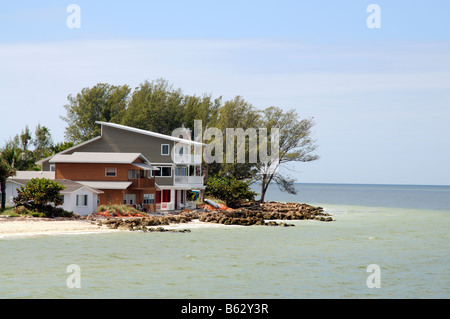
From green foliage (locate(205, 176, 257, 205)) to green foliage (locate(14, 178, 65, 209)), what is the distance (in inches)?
1272

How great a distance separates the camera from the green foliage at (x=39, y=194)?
54344 mm

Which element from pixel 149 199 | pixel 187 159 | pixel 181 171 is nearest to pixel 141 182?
pixel 149 199

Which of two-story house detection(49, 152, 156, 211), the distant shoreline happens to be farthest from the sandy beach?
two-story house detection(49, 152, 156, 211)

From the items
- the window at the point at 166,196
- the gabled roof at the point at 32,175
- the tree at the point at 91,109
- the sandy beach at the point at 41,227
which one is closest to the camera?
the sandy beach at the point at 41,227

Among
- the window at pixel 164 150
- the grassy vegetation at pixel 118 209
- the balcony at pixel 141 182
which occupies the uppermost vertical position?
the window at pixel 164 150

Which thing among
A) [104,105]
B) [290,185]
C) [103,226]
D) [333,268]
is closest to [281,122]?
[290,185]

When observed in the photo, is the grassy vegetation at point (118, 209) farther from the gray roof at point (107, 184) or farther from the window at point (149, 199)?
the window at point (149, 199)

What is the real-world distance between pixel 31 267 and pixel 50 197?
69.0 ft

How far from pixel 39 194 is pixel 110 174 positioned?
12.1 meters

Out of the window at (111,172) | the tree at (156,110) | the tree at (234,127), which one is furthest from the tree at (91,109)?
the window at (111,172)

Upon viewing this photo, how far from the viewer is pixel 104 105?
4456 inches

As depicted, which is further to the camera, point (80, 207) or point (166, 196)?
point (166, 196)

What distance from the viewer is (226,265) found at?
1444 inches

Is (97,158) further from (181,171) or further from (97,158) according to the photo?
(181,171)
